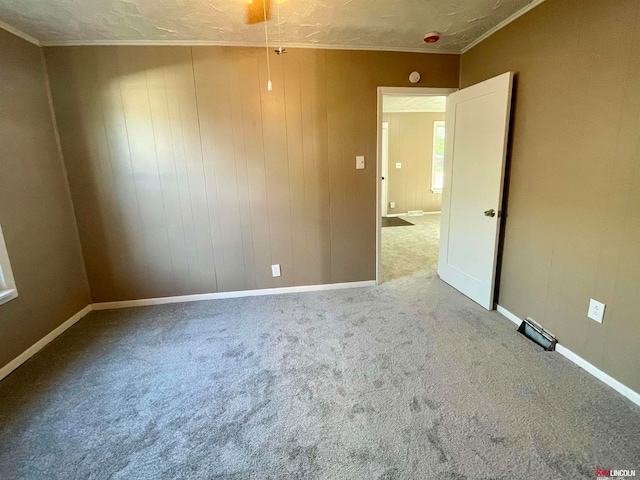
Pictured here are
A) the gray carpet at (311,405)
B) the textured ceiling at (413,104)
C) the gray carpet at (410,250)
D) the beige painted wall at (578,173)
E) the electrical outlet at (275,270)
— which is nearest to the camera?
the gray carpet at (311,405)

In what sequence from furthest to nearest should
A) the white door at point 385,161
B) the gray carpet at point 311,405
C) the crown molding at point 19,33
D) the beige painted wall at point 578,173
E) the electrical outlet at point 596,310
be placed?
the white door at point 385,161, the crown molding at point 19,33, the electrical outlet at point 596,310, the beige painted wall at point 578,173, the gray carpet at point 311,405

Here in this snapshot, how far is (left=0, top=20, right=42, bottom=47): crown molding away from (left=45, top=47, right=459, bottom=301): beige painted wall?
0.09m

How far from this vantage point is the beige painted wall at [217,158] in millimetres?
2564

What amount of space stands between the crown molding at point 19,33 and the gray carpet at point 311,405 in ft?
7.63

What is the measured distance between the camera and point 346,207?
306cm

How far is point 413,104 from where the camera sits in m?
6.15

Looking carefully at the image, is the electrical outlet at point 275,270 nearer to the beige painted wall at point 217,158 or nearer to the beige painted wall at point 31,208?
the beige painted wall at point 217,158

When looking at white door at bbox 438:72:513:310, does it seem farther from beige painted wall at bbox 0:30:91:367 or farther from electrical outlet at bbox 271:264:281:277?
beige painted wall at bbox 0:30:91:367

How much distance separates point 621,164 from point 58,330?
4082mm

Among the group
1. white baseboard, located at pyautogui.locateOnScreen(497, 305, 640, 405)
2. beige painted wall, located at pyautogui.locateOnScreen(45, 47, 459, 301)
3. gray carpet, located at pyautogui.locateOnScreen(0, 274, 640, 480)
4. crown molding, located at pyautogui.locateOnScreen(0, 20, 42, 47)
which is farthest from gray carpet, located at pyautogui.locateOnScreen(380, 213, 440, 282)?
crown molding, located at pyautogui.locateOnScreen(0, 20, 42, 47)

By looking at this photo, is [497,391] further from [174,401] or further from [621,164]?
[174,401]

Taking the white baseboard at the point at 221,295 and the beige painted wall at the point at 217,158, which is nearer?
the beige painted wall at the point at 217,158

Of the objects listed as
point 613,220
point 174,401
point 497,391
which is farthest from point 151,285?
point 613,220

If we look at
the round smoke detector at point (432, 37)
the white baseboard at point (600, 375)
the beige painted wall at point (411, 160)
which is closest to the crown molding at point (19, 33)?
the round smoke detector at point (432, 37)
